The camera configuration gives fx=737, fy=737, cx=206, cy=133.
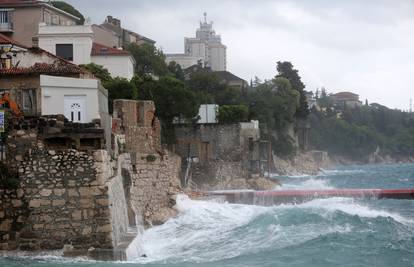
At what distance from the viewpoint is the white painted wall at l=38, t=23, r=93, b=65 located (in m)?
40.7

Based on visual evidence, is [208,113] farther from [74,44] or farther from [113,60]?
[74,44]

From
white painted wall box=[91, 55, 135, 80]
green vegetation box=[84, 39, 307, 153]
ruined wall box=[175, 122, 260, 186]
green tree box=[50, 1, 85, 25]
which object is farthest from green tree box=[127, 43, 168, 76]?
white painted wall box=[91, 55, 135, 80]

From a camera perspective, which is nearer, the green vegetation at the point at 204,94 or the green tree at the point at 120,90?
the green tree at the point at 120,90

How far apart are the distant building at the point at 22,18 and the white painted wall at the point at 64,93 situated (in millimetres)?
24290

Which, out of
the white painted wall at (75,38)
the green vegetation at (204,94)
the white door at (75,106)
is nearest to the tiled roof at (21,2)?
the white painted wall at (75,38)

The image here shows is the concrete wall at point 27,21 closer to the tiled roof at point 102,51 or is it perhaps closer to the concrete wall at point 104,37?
the tiled roof at point 102,51

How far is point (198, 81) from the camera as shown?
221 ft

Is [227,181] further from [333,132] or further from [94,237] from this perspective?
[333,132]

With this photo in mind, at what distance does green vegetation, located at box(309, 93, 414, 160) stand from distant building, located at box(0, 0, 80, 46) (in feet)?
297

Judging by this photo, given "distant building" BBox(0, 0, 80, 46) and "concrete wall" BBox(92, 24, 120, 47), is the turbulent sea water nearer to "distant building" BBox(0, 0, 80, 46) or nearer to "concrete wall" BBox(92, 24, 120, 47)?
"distant building" BBox(0, 0, 80, 46)

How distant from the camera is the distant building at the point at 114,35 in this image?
5656 cm

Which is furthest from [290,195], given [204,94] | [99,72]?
[204,94]

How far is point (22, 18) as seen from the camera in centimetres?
4384

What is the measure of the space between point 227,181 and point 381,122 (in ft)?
422
